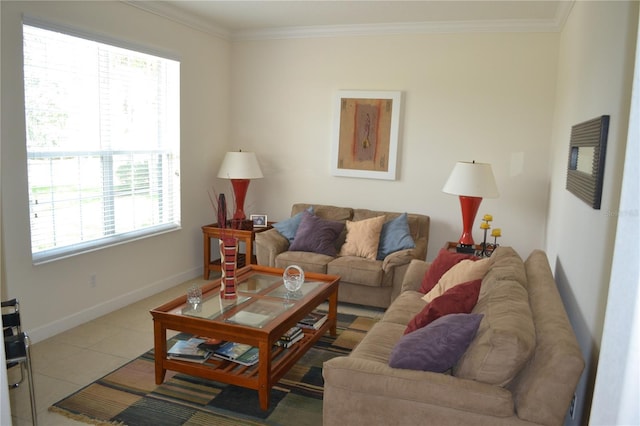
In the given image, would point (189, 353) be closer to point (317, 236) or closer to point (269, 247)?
point (269, 247)

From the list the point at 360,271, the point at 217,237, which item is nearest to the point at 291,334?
the point at 360,271

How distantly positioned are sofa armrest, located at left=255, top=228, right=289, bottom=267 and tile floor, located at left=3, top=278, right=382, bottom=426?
972 millimetres

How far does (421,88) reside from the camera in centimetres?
505

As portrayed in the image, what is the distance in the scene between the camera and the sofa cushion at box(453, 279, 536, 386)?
1.89m

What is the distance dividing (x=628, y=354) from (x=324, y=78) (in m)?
4.65

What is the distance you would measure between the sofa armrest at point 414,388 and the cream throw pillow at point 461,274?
1.14m

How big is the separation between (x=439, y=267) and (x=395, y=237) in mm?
1184

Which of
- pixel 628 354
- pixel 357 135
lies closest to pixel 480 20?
pixel 357 135

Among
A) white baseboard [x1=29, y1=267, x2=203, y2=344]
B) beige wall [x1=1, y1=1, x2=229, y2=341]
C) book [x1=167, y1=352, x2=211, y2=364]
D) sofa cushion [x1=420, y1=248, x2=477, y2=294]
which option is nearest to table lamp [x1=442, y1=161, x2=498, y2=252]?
sofa cushion [x1=420, y1=248, x2=477, y2=294]

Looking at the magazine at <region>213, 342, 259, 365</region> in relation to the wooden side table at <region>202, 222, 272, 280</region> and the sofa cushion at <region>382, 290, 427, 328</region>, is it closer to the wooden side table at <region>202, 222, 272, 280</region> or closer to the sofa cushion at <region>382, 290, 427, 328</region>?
the sofa cushion at <region>382, 290, 427, 328</region>

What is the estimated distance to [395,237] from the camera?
15.4 ft

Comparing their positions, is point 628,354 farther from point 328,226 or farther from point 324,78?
point 324,78

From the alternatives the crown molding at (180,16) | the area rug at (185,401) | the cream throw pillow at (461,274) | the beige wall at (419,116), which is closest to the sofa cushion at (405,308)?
the cream throw pillow at (461,274)

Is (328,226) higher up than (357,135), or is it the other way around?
(357,135)
